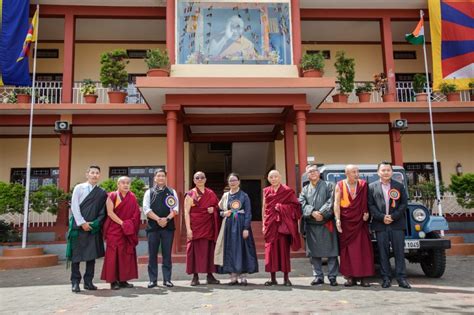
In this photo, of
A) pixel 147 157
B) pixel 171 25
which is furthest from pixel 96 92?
pixel 171 25

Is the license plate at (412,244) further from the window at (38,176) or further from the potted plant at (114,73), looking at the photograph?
the window at (38,176)

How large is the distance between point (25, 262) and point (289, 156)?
279 inches

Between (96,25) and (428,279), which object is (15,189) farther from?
(428,279)

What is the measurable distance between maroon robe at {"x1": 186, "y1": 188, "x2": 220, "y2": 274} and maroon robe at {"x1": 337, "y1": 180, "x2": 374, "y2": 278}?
1852 millimetres

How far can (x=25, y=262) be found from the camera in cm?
939

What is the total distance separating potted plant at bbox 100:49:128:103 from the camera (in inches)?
467

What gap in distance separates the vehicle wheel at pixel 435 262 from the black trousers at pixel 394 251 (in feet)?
3.18

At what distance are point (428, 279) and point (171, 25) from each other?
8.60 meters

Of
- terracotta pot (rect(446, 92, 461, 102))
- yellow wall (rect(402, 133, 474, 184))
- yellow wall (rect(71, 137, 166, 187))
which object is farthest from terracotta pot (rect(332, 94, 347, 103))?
yellow wall (rect(71, 137, 166, 187))

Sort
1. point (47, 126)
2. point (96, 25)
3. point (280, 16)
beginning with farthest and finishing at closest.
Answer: point (96, 25), point (47, 126), point (280, 16)

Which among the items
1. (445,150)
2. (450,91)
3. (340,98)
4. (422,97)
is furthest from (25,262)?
(445,150)

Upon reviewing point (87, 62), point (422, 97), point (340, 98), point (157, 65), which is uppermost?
point (87, 62)

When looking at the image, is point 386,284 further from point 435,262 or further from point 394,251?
point 435,262

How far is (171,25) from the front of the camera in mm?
11141
